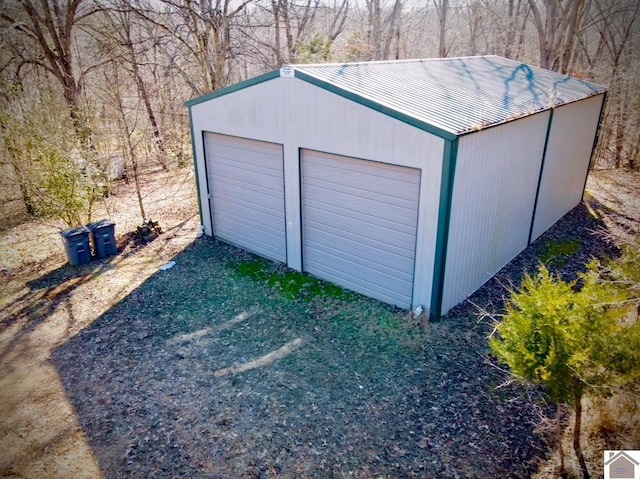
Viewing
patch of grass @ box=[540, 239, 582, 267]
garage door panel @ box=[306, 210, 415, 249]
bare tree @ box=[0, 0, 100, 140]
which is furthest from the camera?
bare tree @ box=[0, 0, 100, 140]

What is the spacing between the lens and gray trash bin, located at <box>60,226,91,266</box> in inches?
350

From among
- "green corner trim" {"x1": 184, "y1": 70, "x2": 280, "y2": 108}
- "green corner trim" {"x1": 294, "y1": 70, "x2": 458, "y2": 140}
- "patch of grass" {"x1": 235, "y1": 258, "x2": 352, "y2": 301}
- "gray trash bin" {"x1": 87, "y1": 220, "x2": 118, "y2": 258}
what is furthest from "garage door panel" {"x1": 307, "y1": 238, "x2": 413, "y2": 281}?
"gray trash bin" {"x1": 87, "y1": 220, "x2": 118, "y2": 258}

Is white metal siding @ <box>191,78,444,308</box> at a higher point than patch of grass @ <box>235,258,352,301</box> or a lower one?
higher

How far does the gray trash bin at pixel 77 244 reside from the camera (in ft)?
29.2

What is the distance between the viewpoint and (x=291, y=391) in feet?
18.2

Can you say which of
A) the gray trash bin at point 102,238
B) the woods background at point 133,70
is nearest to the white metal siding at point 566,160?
the woods background at point 133,70

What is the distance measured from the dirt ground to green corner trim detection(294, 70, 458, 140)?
9.17 ft

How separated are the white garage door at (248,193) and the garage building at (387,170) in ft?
0.10

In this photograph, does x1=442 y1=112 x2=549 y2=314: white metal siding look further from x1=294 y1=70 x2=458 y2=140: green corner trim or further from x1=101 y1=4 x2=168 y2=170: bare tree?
x1=101 y1=4 x2=168 y2=170: bare tree

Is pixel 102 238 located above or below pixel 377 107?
below

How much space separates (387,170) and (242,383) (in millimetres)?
3614

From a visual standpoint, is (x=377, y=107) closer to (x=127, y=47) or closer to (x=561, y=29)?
(x=127, y=47)

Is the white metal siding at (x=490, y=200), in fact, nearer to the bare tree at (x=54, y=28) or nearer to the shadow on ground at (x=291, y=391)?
the shadow on ground at (x=291, y=391)

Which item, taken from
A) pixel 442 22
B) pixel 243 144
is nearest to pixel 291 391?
pixel 243 144
